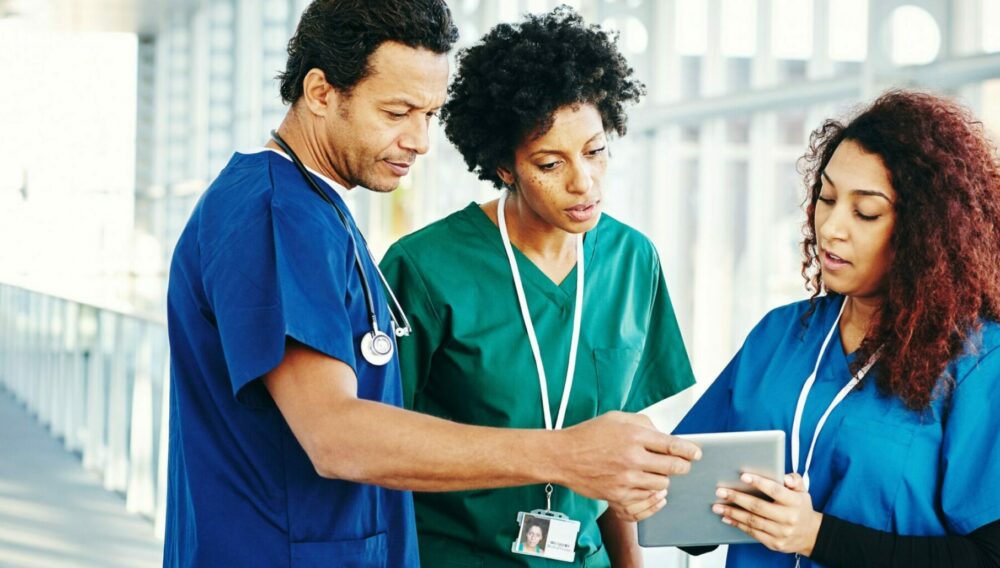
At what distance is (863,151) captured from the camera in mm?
1482

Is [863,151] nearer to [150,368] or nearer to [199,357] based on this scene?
[199,357]

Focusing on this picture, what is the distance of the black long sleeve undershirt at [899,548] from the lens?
1.37 m

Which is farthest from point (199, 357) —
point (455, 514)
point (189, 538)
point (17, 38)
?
point (17, 38)

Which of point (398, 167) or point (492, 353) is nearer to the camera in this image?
point (398, 167)

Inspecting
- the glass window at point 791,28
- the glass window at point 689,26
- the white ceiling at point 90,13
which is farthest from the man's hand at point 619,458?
the white ceiling at point 90,13

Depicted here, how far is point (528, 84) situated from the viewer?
71.9 inches

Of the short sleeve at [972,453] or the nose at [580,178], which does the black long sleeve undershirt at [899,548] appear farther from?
the nose at [580,178]

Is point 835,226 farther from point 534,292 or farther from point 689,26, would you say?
point 689,26

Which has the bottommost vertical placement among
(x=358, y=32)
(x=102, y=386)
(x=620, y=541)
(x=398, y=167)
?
(x=102, y=386)

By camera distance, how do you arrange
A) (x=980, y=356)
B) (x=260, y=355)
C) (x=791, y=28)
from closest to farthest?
(x=260, y=355), (x=980, y=356), (x=791, y=28)

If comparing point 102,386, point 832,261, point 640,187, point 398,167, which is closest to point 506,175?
point 398,167

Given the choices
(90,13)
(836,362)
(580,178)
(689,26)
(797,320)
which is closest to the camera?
(836,362)

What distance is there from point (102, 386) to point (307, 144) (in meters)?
4.75

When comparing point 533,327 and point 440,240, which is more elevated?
point 440,240
